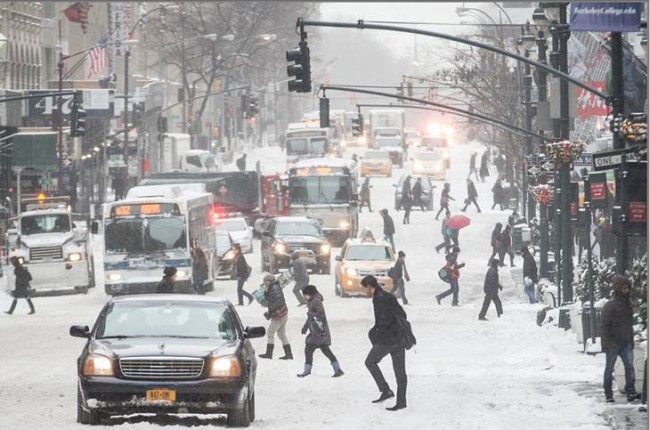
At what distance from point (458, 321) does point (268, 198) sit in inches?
1621

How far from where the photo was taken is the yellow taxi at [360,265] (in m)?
45.7

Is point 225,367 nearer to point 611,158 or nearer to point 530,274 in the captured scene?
point 611,158

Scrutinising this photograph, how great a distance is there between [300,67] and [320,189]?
111 feet

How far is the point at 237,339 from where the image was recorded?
20.1 metres

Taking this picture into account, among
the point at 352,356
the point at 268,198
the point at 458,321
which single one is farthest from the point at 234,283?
the point at 268,198

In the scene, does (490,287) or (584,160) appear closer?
(584,160)

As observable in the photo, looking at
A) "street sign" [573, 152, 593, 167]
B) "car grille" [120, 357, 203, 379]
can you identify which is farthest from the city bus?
"car grille" [120, 357, 203, 379]

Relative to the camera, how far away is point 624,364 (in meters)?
22.1

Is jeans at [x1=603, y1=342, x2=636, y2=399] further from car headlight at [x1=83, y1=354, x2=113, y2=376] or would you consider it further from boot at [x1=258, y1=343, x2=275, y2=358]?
boot at [x1=258, y1=343, x2=275, y2=358]

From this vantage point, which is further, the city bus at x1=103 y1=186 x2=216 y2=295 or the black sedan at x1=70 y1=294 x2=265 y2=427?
the city bus at x1=103 y1=186 x2=216 y2=295

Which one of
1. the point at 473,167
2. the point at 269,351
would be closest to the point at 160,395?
the point at 269,351

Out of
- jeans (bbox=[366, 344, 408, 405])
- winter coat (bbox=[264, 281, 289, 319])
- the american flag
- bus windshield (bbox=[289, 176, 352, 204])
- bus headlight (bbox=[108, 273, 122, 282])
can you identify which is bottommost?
bus headlight (bbox=[108, 273, 122, 282])

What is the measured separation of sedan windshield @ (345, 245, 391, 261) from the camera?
4709 cm

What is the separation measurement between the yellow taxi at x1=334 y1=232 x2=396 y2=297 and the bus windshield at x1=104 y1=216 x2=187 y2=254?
13.5 ft
